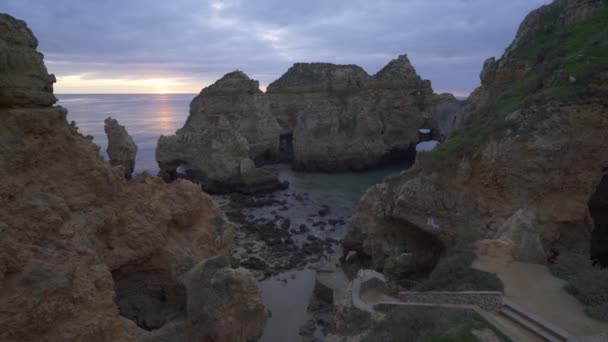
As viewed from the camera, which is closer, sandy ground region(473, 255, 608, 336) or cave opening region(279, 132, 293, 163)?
sandy ground region(473, 255, 608, 336)

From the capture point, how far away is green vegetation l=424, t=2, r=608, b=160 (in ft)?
48.8

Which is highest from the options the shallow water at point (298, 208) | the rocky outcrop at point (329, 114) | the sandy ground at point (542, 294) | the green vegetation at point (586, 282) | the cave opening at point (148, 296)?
the rocky outcrop at point (329, 114)

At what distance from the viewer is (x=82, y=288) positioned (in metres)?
6.64

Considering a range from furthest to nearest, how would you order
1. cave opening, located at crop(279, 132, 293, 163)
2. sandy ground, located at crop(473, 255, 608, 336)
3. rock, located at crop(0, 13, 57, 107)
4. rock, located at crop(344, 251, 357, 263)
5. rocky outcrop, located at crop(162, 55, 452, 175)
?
cave opening, located at crop(279, 132, 293, 163), rocky outcrop, located at crop(162, 55, 452, 175), rock, located at crop(344, 251, 357, 263), sandy ground, located at crop(473, 255, 608, 336), rock, located at crop(0, 13, 57, 107)

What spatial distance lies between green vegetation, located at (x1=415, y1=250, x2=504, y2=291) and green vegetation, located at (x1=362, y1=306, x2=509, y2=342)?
1325 mm

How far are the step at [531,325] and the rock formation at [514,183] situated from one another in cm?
291

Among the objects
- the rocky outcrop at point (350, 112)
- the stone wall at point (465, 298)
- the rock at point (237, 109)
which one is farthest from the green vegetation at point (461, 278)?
the rock at point (237, 109)

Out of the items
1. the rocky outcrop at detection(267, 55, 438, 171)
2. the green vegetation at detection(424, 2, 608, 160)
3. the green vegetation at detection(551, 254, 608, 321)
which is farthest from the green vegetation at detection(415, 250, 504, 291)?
the rocky outcrop at detection(267, 55, 438, 171)

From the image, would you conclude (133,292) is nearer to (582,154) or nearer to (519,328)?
(519,328)

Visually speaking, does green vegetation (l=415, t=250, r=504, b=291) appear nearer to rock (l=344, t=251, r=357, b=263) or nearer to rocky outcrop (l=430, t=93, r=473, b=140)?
rock (l=344, t=251, r=357, b=263)

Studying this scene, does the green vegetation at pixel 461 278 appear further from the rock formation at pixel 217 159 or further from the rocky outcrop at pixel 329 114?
the rocky outcrop at pixel 329 114

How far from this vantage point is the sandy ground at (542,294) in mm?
8414

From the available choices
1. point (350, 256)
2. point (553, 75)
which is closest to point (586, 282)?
point (553, 75)

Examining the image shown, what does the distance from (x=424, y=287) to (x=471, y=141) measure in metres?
6.86
